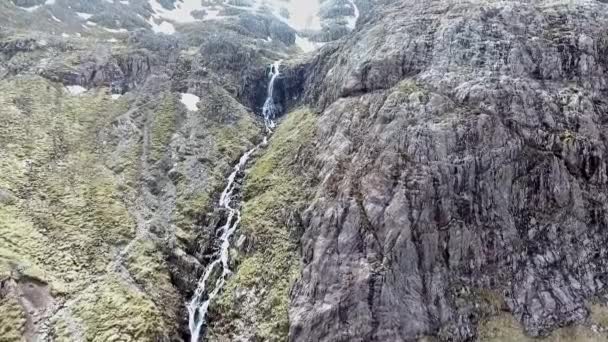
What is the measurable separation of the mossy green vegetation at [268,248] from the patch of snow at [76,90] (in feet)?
98.3

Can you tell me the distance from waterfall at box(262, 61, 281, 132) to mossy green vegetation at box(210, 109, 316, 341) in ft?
49.8

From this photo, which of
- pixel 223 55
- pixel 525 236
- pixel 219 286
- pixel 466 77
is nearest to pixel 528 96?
pixel 466 77

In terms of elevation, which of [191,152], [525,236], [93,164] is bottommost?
[525,236]

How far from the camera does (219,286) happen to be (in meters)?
40.9

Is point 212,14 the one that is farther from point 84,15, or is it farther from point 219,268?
point 219,268

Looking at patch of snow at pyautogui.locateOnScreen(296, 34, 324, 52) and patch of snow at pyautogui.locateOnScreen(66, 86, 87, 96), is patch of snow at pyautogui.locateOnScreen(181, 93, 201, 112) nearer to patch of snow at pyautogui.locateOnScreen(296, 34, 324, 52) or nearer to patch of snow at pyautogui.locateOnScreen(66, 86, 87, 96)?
patch of snow at pyautogui.locateOnScreen(66, 86, 87, 96)

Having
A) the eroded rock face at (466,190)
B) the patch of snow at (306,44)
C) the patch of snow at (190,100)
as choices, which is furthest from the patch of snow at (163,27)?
the eroded rock face at (466,190)

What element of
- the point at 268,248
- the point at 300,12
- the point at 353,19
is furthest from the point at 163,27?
the point at 268,248

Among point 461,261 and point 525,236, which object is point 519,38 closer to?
point 525,236

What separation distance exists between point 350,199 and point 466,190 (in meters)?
9.96

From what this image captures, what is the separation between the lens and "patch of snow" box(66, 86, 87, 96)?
6631 cm

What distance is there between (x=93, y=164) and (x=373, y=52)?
35527 mm

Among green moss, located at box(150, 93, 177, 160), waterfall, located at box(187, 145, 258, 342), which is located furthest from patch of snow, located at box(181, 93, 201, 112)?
waterfall, located at box(187, 145, 258, 342)

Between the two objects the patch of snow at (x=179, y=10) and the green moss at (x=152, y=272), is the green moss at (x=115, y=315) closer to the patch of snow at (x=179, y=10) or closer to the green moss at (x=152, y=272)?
the green moss at (x=152, y=272)
